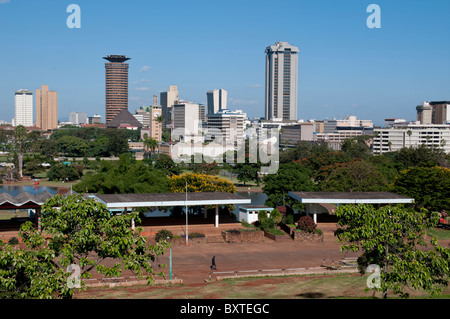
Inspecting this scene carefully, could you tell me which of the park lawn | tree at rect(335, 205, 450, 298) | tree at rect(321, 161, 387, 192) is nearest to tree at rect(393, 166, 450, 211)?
tree at rect(321, 161, 387, 192)

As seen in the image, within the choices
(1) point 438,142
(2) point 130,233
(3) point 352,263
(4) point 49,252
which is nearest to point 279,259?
(3) point 352,263

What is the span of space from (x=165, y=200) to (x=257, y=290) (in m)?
17.2

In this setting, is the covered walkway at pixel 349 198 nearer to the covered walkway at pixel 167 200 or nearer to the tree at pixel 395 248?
the covered walkway at pixel 167 200

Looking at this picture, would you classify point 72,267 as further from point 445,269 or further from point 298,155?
point 298,155

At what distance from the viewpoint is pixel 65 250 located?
1366 centimetres

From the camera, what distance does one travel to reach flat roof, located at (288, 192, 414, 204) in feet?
126

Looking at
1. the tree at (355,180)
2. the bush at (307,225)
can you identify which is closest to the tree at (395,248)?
the bush at (307,225)

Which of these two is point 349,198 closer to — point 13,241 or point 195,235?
point 195,235

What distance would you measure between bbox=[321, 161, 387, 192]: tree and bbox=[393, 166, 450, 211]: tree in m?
3.71

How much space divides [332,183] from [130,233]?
35895 millimetres

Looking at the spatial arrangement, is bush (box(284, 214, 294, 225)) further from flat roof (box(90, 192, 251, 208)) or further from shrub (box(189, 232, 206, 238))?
shrub (box(189, 232, 206, 238))

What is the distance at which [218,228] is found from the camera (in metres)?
38.6

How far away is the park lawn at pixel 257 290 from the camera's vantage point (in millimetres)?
19703

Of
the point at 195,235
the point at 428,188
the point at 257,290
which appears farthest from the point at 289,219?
the point at 257,290
